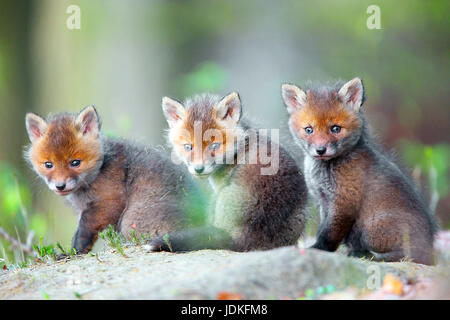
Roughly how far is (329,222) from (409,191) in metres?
0.92

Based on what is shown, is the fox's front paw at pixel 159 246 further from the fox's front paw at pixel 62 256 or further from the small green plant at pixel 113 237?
the fox's front paw at pixel 62 256

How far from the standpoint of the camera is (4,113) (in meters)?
12.8

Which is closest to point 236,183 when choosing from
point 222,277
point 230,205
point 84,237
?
point 230,205

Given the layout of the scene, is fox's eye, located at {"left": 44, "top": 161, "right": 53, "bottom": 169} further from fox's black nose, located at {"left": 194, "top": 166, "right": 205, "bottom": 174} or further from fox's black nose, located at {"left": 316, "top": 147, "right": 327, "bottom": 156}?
fox's black nose, located at {"left": 316, "top": 147, "right": 327, "bottom": 156}

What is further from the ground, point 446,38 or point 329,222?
point 446,38

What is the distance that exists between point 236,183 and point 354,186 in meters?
1.24

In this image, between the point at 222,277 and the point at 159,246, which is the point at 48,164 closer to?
the point at 159,246

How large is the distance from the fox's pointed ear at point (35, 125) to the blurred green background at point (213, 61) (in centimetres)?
285

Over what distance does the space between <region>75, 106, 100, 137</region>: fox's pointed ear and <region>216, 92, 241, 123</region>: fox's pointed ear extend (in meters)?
1.70

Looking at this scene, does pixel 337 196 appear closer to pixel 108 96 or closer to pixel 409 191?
pixel 409 191

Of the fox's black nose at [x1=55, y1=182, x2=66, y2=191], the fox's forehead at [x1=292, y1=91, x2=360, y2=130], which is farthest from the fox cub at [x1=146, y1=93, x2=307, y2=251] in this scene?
the fox's black nose at [x1=55, y1=182, x2=66, y2=191]

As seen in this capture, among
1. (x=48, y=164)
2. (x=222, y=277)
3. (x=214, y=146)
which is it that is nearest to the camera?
(x=222, y=277)

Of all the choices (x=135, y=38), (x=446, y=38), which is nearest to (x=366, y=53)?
(x=446, y=38)

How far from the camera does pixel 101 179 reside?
722 cm
